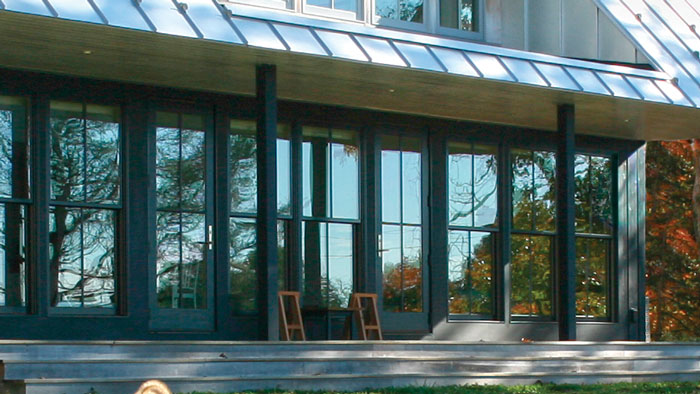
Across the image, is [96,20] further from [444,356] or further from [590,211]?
[590,211]

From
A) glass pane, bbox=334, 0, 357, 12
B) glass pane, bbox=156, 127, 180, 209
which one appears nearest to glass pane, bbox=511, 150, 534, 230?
glass pane, bbox=334, 0, 357, 12

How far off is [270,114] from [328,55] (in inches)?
38.4

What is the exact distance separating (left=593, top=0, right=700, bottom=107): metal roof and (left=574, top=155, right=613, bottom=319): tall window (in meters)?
2.25

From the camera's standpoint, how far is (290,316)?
→ 1271 cm

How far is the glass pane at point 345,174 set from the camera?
1341 cm

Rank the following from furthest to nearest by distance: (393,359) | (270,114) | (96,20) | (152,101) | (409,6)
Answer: (409,6) < (152,101) < (270,114) < (393,359) < (96,20)

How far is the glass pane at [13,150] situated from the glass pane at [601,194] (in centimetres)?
777

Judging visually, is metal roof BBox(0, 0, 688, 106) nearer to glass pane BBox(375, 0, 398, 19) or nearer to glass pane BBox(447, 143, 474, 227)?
glass pane BBox(375, 0, 398, 19)

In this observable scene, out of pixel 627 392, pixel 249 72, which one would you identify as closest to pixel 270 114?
pixel 249 72

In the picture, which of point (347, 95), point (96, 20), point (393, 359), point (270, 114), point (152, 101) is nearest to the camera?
point (96, 20)

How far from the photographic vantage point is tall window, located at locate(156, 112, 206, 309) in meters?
12.1

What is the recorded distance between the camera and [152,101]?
39.7 ft

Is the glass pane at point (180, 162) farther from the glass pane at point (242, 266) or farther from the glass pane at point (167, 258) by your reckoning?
the glass pane at point (242, 266)

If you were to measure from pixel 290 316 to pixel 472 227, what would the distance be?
9.79 feet
